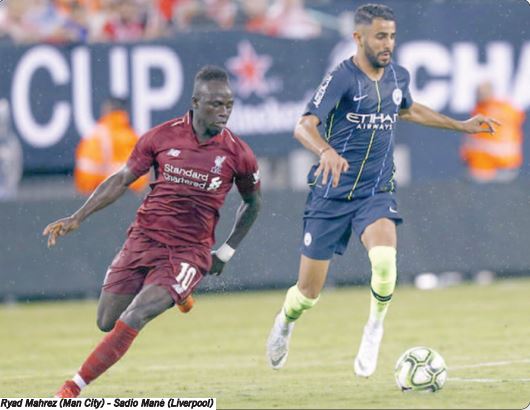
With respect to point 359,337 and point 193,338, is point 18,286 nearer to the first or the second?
point 193,338

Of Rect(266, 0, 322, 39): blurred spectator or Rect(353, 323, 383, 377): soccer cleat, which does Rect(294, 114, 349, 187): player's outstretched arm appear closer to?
Rect(353, 323, 383, 377): soccer cleat

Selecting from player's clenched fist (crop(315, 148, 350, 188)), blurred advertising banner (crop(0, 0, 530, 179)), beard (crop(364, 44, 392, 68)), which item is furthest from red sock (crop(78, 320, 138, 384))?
blurred advertising banner (crop(0, 0, 530, 179))

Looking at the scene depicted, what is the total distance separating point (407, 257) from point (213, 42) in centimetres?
380

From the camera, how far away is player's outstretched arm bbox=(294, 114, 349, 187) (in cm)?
976

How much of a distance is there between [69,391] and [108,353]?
1.14 feet

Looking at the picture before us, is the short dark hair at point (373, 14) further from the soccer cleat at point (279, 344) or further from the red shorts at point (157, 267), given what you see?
the soccer cleat at point (279, 344)

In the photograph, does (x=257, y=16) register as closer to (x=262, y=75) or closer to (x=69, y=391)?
(x=262, y=75)

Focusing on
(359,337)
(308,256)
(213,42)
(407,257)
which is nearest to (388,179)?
(308,256)

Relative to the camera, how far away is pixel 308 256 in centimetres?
1124

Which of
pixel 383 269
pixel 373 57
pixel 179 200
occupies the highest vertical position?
pixel 373 57

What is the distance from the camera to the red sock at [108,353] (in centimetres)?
962

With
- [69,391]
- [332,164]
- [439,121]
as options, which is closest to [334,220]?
[439,121]

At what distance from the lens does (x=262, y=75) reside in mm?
19484

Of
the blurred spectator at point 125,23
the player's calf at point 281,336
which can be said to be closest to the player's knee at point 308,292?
the player's calf at point 281,336
